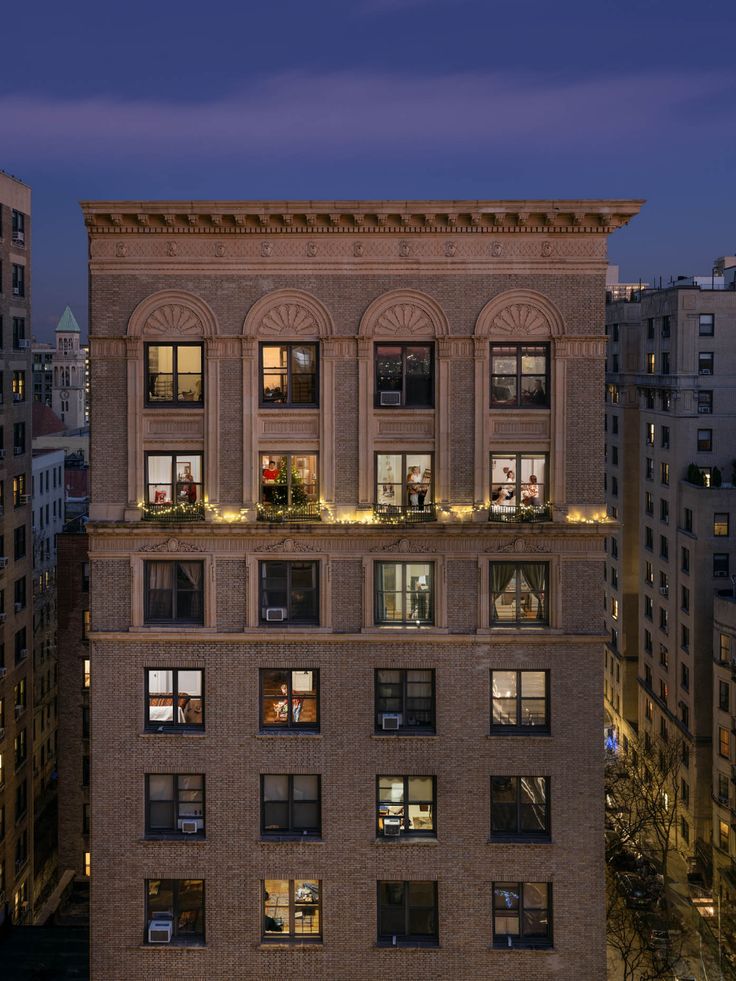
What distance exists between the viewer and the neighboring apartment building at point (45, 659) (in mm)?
64188

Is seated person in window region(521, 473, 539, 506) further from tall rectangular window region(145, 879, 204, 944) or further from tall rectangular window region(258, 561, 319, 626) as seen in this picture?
tall rectangular window region(145, 879, 204, 944)

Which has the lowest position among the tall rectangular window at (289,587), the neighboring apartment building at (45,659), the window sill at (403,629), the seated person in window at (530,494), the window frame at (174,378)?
the neighboring apartment building at (45,659)

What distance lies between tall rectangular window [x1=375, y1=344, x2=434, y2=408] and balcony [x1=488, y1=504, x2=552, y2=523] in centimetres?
368

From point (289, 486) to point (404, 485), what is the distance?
11.2 ft

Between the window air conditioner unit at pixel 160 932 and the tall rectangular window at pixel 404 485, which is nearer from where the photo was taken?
the window air conditioner unit at pixel 160 932

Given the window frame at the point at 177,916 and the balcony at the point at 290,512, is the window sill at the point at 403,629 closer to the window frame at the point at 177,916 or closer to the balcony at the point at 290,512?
the balcony at the point at 290,512

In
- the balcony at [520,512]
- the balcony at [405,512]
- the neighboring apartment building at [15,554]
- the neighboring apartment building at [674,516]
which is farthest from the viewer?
the neighboring apartment building at [674,516]

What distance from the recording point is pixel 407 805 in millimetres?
27172

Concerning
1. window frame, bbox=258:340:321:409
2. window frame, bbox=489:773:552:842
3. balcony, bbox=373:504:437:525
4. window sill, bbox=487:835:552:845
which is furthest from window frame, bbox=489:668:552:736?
window frame, bbox=258:340:321:409

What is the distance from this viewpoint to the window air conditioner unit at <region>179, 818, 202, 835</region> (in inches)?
1067

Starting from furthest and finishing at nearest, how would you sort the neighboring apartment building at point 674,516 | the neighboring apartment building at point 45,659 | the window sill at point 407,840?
the neighboring apartment building at point 45,659
the neighboring apartment building at point 674,516
the window sill at point 407,840

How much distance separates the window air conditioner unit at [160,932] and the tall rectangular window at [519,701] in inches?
433

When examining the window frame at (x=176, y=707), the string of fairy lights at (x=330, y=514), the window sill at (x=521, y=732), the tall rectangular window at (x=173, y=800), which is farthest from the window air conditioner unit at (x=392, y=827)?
the string of fairy lights at (x=330, y=514)

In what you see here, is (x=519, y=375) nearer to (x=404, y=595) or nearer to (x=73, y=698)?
(x=404, y=595)
